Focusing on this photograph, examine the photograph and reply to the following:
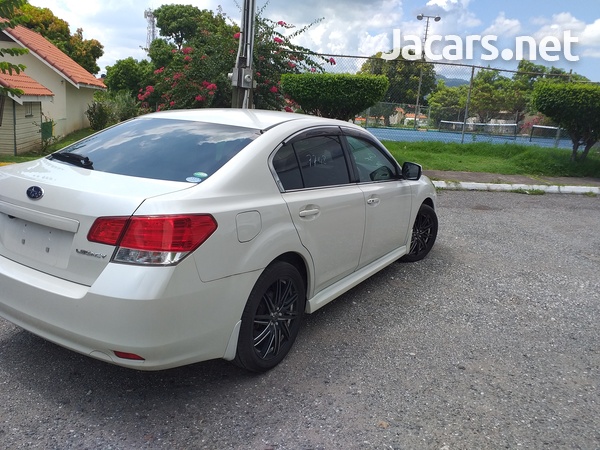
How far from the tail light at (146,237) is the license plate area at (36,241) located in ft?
0.80

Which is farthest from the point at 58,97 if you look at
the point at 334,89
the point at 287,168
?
the point at 287,168

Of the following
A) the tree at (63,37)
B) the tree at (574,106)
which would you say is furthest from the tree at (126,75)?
the tree at (574,106)

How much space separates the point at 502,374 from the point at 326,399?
48.7 inches

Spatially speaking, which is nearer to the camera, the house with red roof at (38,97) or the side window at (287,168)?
the side window at (287,168)

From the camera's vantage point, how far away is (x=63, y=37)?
41.8 meters

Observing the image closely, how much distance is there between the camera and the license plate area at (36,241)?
8.83 ft

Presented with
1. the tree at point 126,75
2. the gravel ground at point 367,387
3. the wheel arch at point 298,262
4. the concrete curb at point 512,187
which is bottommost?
the gravel ground at point 367,387

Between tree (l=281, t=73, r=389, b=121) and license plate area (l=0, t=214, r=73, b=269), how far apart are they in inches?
356

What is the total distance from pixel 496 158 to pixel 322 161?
1137 centimetres

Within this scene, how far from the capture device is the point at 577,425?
2.90 meters

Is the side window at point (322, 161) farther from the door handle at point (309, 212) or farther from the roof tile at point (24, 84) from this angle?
A: the roof tile at point (24, 84)

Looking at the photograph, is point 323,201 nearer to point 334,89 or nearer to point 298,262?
point 298,262

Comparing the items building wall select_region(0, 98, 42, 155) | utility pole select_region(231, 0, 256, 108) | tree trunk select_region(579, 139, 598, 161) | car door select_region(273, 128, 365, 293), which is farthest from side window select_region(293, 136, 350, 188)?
building wall select_region(0, 98, 42, 155)

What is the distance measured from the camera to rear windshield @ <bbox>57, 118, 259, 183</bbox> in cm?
303
